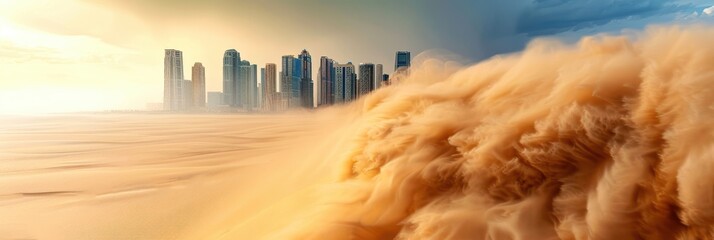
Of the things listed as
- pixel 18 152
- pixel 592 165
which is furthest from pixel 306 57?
pixel 592 165

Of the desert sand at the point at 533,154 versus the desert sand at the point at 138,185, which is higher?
the desert sand at the point at 533,154

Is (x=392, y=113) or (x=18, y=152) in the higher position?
(x=392, y=113)

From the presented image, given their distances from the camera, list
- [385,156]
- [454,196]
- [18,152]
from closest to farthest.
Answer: [454,196] → [385,156] → [18,152]

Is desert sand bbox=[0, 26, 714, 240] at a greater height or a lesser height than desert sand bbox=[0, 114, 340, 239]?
greater

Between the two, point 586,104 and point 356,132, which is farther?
point 356,132

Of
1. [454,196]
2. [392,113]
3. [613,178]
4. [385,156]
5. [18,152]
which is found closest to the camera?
[613,178]

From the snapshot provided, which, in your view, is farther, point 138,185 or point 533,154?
point 138,185

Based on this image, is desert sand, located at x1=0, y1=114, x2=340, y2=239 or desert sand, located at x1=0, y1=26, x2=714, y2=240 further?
desert sand, located at x1=0, y1=114, x2=340, y2=239

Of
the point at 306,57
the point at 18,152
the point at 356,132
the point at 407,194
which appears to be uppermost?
the point at 306,57

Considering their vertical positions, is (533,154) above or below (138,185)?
above

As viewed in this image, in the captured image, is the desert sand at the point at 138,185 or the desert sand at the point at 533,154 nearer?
the desert sand at the point at 533,154

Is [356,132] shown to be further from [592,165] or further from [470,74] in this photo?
[592,165]
